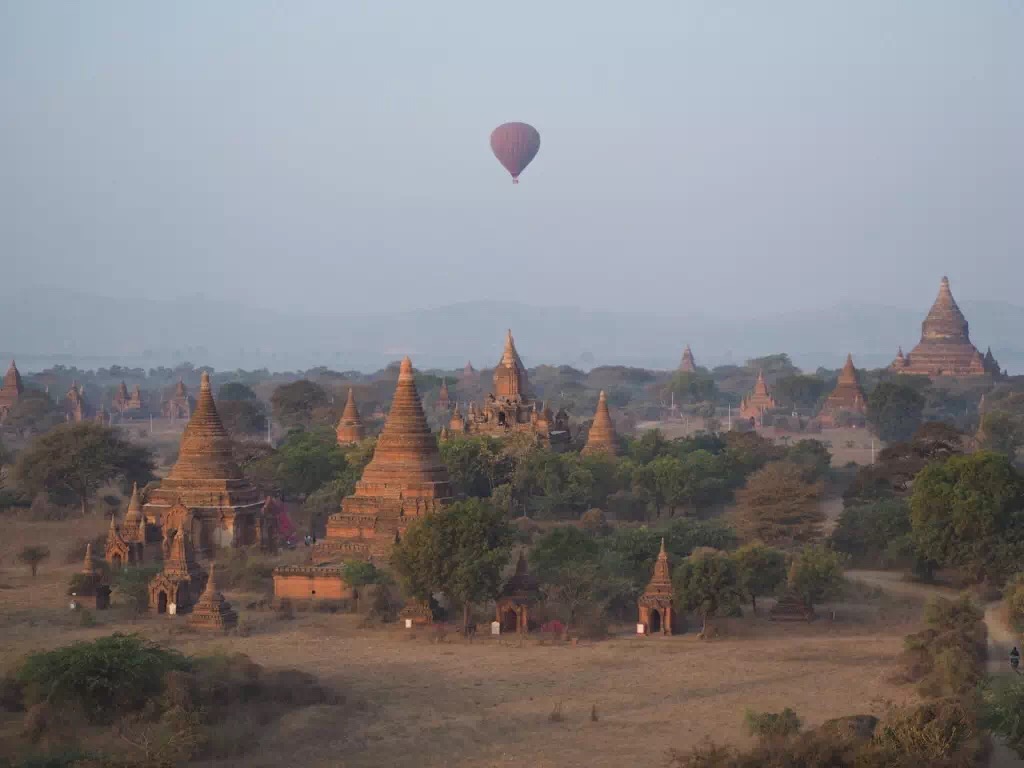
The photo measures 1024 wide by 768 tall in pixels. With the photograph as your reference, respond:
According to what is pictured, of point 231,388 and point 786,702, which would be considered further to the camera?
point 231,388

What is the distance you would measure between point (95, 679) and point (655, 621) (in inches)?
559

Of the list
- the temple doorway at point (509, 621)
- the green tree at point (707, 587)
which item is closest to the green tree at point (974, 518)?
the green tree at point (707, 587)

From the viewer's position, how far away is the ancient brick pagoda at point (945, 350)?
125 metres

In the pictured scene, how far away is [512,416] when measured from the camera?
66750 millimetres

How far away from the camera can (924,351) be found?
12700 centimetres

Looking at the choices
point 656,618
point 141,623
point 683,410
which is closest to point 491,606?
point 656,618

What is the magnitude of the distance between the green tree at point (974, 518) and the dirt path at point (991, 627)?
914 millimetres

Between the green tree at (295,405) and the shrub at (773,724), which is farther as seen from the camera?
the green tree at (295,405)

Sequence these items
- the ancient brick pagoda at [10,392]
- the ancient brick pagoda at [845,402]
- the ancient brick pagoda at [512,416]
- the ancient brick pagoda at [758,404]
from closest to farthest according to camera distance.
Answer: the ancient brick pagoda at [512,416] → the ancient brick pagoda at [845,402] → the ancient brick pagoda at [10,392] → the ancient brick pagoda at [758,404]

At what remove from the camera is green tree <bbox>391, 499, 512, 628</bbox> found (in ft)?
122

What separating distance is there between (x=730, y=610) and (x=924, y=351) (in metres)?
93.3

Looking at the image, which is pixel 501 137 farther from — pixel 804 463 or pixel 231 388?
pixel 804 463

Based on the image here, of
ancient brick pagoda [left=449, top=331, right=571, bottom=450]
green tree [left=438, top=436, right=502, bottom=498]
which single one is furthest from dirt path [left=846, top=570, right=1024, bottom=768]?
ancient brick pagoda [left=449, top=331, right=571, bottom=450]

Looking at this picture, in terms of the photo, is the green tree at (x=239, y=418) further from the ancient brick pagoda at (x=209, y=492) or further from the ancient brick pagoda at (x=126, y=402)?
the ancient brick pagoda at (x=126, y=402)
